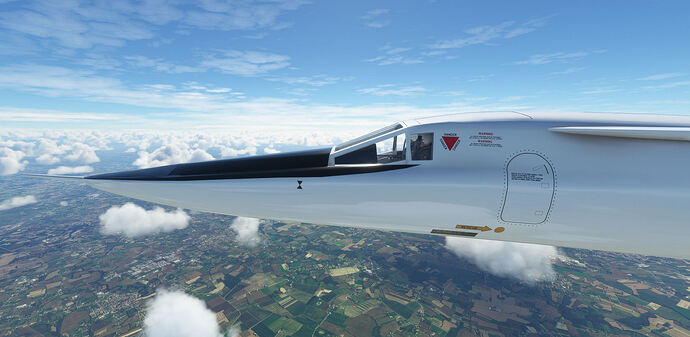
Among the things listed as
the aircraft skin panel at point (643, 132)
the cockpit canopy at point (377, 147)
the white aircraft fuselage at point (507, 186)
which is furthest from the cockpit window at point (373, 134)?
the aircraft skin panel at point (643, 132)

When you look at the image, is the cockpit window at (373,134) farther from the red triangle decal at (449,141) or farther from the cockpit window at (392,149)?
the red triangle decal at (449,141)

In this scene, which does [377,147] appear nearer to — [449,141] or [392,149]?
[392,149]

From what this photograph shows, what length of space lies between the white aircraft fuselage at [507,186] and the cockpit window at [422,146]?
0.03 metres

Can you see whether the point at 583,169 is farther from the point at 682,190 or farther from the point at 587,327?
the point at 587,327

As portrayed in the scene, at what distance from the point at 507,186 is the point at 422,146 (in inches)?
81.2

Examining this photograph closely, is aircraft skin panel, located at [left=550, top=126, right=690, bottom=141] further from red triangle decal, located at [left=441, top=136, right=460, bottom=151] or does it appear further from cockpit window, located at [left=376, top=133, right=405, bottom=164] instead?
cockpit window, located at [left=376, top=133, right=405, bottom=164]

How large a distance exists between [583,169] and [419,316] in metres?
36.8

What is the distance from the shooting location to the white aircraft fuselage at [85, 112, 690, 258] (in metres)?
4.93

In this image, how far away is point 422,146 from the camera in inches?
225

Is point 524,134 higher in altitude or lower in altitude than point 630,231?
higher

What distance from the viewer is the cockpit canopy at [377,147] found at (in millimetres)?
5730

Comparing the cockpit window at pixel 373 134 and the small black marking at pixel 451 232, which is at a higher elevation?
the cockpit window at pixel 373 134

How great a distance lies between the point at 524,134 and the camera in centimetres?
530

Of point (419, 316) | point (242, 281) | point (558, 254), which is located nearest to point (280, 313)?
point (242, 281)
